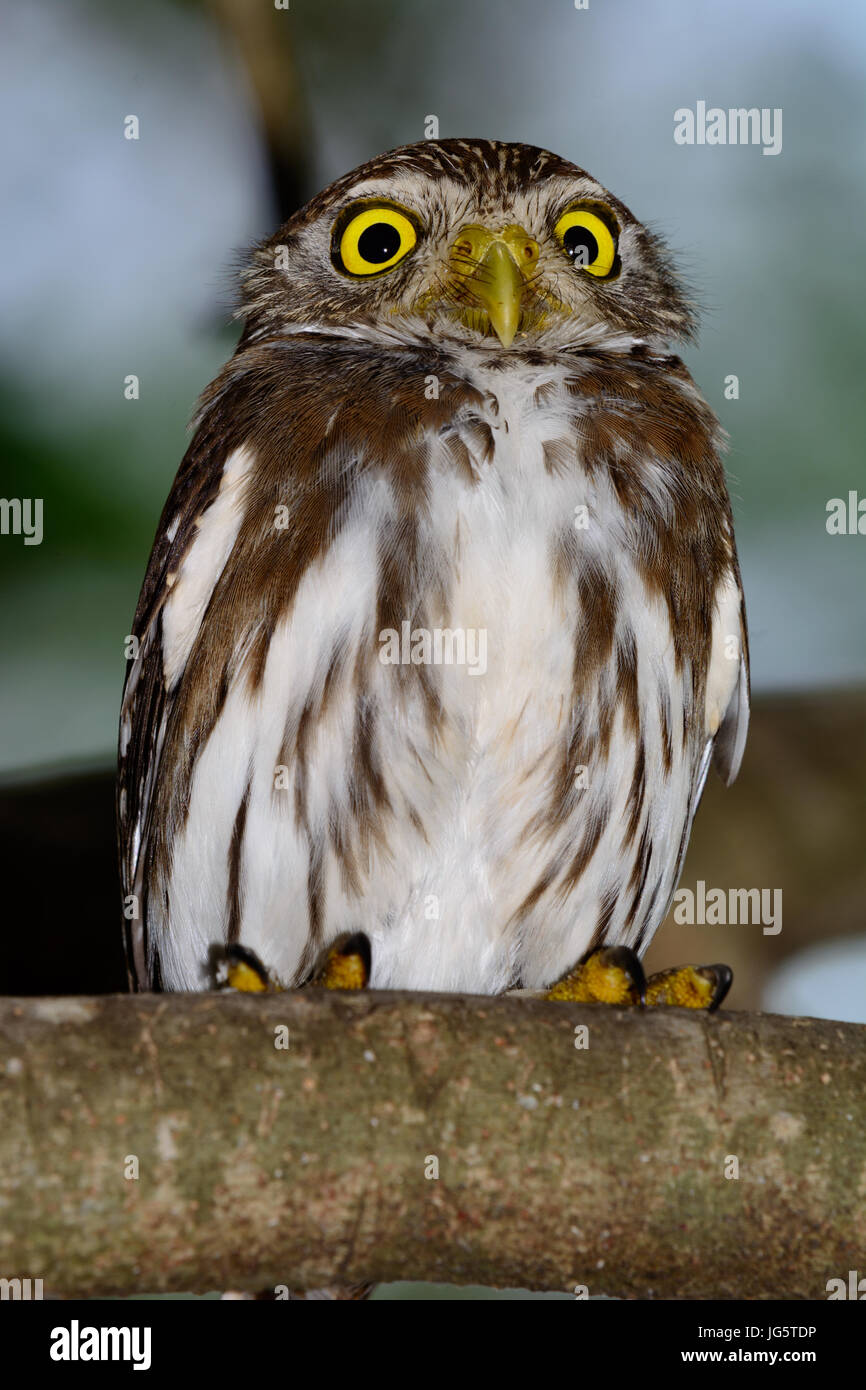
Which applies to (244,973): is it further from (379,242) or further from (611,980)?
(379,242)

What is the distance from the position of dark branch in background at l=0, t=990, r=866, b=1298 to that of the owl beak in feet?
4.96

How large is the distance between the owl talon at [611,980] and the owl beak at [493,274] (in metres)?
1.28

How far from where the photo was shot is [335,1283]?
198cm

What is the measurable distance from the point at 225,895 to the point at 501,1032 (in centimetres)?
113

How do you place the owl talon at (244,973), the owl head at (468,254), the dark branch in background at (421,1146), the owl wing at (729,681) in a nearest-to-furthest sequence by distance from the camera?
1. the dark branch in background at (421,1146)
2. the owl talon at (244,973)
3. the owl head at (468,254)
4. the owl wing at (729,681)

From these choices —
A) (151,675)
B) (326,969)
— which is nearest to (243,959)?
(326,969)

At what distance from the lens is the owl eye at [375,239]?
128 inches

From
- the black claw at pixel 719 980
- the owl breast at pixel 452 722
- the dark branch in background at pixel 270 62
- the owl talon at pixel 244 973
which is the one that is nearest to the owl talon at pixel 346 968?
the owl talon at pixel 244 973

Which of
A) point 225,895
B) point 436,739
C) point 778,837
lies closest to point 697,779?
point 778,837

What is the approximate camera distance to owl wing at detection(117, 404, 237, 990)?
2.98m

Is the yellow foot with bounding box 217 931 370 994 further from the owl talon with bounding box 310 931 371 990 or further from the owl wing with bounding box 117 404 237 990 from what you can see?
the owl wing with bounding box 117 404 237 990

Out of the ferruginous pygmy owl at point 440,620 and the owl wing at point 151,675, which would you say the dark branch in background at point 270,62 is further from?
the owl wing at point 151,675

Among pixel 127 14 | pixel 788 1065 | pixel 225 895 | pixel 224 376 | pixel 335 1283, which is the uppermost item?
pixel 127 14
